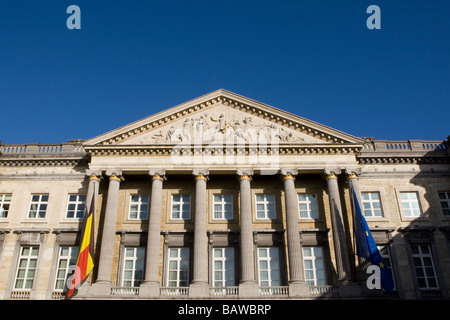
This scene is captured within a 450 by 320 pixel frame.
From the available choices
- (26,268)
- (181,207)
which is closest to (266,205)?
(181,207)

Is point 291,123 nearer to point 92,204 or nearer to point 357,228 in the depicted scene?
point 357,228

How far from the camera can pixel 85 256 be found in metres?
25.4

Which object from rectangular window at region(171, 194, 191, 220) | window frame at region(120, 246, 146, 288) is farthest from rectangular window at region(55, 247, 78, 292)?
rectangular window at region(171, 194, 191, 220)

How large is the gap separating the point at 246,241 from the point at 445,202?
14482 millimetres

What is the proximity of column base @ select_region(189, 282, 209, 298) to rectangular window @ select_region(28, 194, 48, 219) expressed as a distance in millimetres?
12040

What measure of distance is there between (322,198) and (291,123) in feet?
18.6

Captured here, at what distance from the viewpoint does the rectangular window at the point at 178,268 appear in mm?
27297

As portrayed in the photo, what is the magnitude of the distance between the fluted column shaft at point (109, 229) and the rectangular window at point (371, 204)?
16.9 metres

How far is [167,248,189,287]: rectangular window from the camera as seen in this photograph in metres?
27.3

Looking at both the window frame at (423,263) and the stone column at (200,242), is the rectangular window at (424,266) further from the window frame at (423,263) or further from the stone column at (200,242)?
the stone column at (200,242)

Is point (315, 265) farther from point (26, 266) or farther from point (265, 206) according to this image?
point (26, 266)

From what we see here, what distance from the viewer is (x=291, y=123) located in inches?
1190
